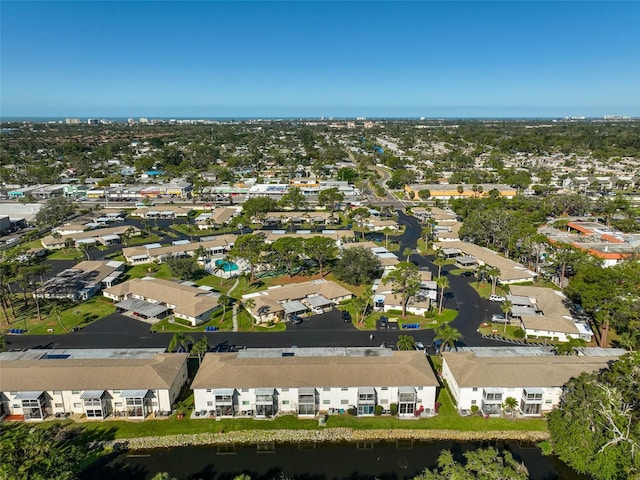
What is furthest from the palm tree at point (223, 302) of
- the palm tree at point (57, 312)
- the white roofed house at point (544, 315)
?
the white roofed house at point (544, 315)

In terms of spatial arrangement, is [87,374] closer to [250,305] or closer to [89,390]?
[89,390]

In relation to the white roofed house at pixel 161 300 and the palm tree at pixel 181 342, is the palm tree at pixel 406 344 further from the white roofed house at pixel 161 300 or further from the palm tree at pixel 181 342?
the white roofed house at pixel 161 300

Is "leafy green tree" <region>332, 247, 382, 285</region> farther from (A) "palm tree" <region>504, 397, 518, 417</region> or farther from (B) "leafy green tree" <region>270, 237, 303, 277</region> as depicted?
(A) "palm tree" <region>504, 397, 518, 417</region>

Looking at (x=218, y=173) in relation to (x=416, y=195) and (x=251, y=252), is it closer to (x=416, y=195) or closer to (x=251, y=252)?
(x=416, y=195)

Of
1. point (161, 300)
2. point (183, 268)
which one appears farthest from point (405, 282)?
point (183, 268)

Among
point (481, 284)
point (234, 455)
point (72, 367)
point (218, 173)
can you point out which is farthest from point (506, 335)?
point (218, 173)
